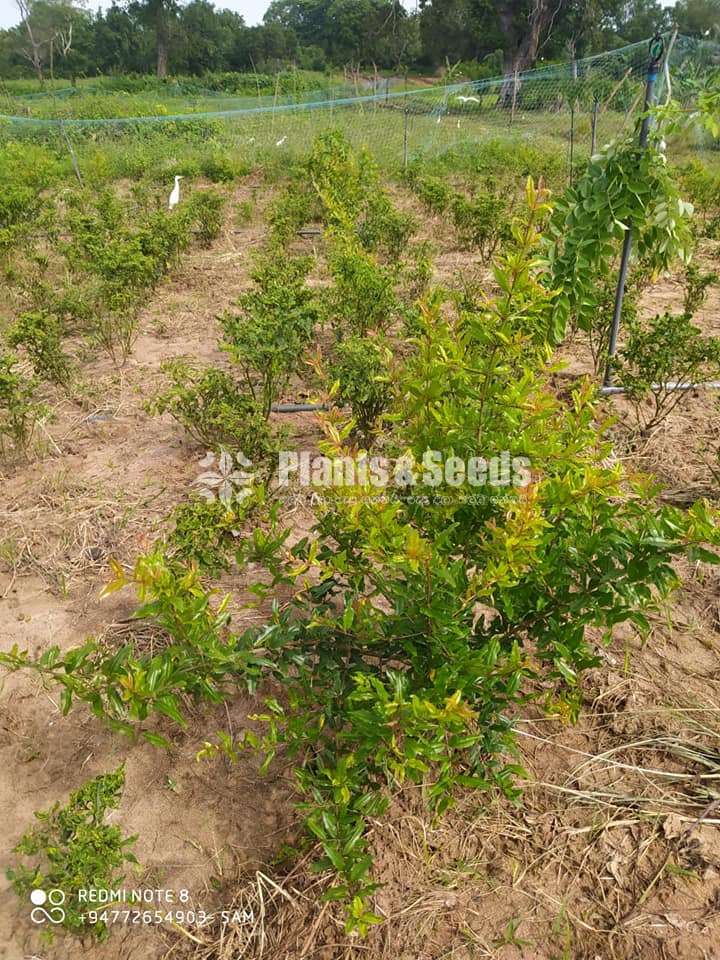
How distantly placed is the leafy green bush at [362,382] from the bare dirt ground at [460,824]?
1356 millimetres

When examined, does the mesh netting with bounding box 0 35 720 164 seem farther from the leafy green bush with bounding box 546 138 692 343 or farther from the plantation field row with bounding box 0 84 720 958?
the plantation field row with bounding box 0 84 720 958

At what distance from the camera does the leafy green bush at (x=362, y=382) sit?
10.1ft

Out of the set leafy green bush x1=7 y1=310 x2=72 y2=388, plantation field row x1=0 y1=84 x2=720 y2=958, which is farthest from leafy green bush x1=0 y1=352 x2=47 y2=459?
leafy green bush x1=7 y1=310 x2=72 y2=388

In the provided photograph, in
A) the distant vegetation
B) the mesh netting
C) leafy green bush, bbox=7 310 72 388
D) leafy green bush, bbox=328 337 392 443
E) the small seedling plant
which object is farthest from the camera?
the distant vegetation

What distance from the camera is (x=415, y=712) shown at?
1211 mm

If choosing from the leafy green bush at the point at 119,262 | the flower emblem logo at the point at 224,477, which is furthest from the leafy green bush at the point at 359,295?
the leafy green bush at the point at 119,262

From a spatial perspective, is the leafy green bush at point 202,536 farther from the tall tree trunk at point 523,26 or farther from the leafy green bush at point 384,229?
the tall tree trunk at point 523,26

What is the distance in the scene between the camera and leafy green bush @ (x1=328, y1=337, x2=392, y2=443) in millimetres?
3070

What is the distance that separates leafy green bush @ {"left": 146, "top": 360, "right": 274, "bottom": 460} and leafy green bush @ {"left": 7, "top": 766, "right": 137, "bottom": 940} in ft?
5.32

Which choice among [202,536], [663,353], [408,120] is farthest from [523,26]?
[202,536]

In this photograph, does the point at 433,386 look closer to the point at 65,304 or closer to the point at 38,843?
the point at 38,843

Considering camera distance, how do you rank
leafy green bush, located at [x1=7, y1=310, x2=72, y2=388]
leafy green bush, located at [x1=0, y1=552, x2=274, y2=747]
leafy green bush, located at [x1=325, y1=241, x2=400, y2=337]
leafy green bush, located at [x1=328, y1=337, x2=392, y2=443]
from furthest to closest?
leafy green bush, located at [x1=325, y1=241, x2=400, y2=337]
leafy green bush, located at [x1=7, y1=310, x2=72, y2=388]
leafy green bush, located at [x1=328, y1=337, x2=392, y2=443]
leafy green bush, located at [x1=0, y1=552, x2=274, y2=747]

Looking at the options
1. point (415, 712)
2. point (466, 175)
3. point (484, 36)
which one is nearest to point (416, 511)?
point (415, 712)

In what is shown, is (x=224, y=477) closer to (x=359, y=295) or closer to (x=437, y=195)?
(x=359, y=295)
